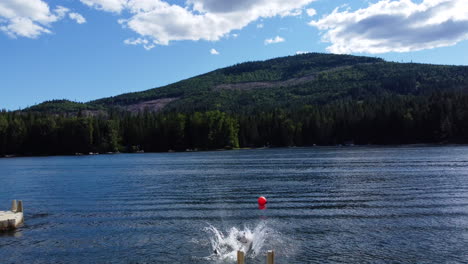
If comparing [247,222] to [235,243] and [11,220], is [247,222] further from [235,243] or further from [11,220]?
[11,220]

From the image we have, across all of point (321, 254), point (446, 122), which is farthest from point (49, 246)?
point (446, 122)

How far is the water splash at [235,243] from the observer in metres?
26.5

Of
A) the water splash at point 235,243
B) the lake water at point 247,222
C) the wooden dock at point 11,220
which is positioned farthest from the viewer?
the wooden dock at point 11,220

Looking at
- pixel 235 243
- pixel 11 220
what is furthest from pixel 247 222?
pixel 11 220

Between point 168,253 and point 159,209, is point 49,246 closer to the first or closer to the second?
point 168,253

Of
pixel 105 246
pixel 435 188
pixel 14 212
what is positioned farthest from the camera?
pixel 435 188

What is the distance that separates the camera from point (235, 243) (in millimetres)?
28156

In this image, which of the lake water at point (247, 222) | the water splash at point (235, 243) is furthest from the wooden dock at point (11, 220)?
the water splash at point (235, 243)

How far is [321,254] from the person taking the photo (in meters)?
25.2

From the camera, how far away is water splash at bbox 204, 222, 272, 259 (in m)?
26.5

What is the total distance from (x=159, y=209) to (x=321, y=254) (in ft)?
65.5

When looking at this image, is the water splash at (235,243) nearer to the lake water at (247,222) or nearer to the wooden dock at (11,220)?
the lake water at (247,222)

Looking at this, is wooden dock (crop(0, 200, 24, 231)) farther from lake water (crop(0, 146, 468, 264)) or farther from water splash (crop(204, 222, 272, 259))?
water splash (crop(204, 222, 272, 259))

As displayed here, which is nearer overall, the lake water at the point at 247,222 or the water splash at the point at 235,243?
the lake water at the point at 247,222
